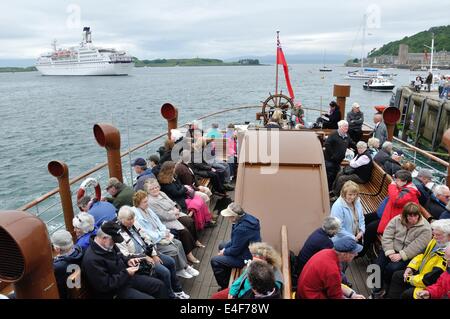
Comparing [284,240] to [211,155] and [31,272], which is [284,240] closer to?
[31,272]

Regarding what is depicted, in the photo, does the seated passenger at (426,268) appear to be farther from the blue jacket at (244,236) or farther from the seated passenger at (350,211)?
the blue jacket at (244,236)

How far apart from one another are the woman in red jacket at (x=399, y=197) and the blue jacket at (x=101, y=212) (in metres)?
3.43

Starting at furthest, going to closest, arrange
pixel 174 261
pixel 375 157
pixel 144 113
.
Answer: pixel 144 113
pixel 375 157
pixel 174 261

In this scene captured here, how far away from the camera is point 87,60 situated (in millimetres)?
117312

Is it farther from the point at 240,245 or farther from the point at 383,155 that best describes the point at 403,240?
the point at 383,155

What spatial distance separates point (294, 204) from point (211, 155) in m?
3.63

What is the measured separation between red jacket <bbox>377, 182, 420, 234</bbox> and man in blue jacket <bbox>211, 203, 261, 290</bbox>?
1904mm

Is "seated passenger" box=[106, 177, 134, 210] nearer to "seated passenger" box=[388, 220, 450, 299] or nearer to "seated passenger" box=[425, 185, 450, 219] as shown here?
"seated passenger" box=[388, 220, 450, 299]

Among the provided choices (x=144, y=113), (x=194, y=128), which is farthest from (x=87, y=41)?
(x=194, y=128)

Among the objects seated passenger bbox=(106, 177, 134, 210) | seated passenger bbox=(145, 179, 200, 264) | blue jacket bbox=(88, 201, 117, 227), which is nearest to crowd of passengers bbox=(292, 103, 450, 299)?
seated passenger bbox=(145, 179, 200, 264)

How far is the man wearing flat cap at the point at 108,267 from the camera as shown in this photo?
11.7ft

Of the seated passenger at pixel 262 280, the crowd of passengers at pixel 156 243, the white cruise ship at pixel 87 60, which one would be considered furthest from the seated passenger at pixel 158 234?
the white cruise ship at pixel 87 60

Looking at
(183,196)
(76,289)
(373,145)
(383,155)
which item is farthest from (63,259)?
(373,145)

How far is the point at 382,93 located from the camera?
66.8 meters
